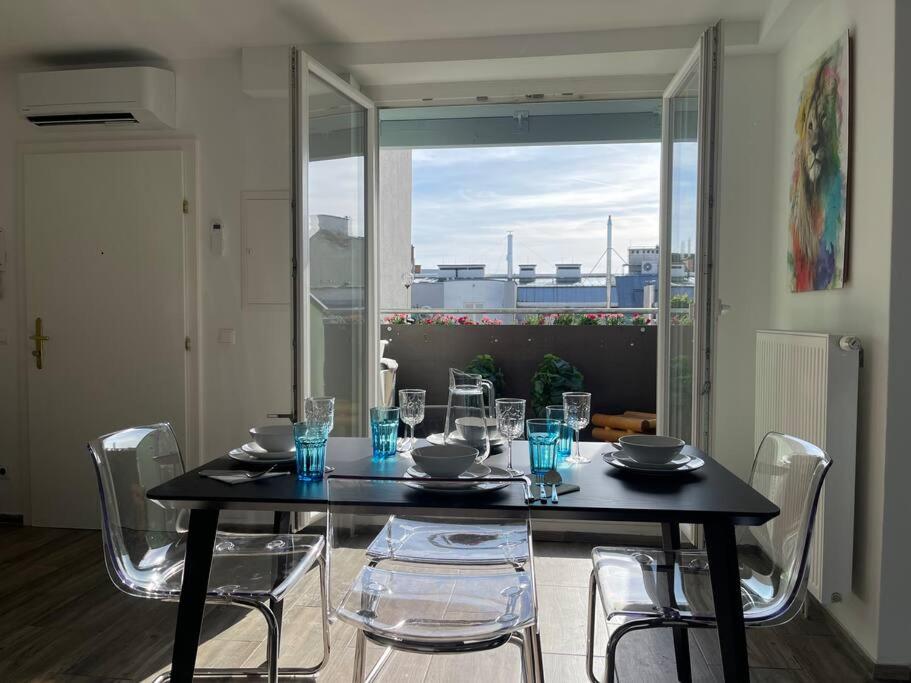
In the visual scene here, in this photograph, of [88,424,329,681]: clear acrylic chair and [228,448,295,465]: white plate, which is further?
[228,448,295,465]: white plate

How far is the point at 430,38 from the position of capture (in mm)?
3469

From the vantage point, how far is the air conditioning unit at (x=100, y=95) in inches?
142

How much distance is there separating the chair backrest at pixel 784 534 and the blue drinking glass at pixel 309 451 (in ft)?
3.60

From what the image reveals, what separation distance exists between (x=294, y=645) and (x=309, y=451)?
1.03 meters

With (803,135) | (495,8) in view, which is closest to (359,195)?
(495,8)

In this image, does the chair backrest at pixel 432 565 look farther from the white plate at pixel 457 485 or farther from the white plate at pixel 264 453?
the white plate at pixel 264 453

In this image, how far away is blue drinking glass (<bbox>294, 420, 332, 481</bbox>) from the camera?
1.87 m

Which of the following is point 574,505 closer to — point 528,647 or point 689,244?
point 528,647

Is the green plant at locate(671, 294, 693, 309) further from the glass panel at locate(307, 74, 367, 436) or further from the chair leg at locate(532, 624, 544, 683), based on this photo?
the chair leg at locate(532, 624, 544, 683)

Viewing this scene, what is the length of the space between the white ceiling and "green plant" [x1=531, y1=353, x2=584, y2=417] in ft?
10.4

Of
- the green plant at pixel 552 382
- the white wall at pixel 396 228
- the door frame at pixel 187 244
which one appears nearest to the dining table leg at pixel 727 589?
the door frame at pixel 187 244

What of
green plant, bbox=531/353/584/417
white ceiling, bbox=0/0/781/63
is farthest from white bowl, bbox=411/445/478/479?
green plant, bbox=531/353/584/417

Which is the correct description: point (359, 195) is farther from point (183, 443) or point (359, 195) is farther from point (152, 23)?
point (183, 443)

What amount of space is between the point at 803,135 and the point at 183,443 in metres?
3.32
